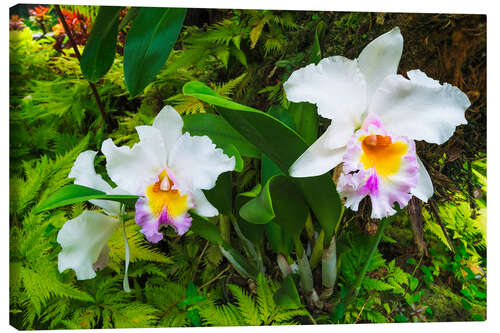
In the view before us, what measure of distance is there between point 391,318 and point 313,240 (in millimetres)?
312

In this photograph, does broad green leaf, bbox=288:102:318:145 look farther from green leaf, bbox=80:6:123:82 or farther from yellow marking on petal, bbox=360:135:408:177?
green leaf, bbox=80:6:123:82

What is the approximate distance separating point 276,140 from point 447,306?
792 mm

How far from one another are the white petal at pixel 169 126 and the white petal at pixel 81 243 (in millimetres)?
243

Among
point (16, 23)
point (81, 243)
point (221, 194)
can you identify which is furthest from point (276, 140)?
point (16, 23)

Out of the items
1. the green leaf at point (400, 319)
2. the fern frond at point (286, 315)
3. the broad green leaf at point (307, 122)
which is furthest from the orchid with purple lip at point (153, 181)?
the green leaf at point (400, 319)

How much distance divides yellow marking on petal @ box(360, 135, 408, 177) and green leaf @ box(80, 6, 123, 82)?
70 centimetres

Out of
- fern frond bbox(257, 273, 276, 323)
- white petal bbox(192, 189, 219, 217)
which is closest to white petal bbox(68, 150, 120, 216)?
white petal bbox(192, 189, 219, 217)

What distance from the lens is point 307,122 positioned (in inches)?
41.8

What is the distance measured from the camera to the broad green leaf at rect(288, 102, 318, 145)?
41.6 inches

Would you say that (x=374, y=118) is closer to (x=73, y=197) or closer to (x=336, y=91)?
(x=336, y=91)

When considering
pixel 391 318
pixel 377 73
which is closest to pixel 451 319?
pixel 391 318

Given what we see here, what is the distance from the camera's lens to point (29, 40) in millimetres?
1211

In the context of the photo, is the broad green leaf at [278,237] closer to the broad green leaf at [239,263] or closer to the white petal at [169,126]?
the broad green leaf at [239,263]

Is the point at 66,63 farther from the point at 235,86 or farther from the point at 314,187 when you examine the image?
the point at 314,187
